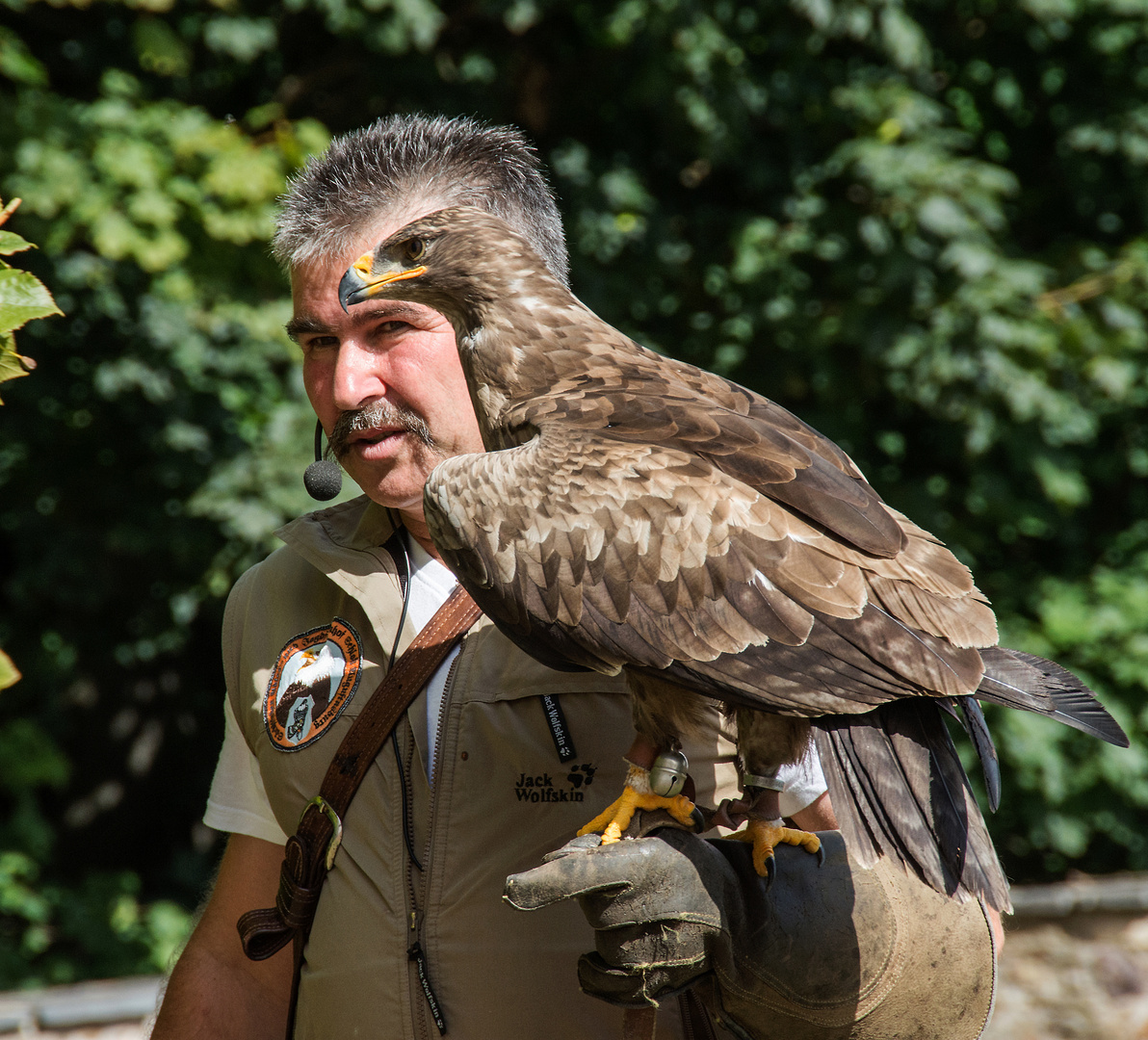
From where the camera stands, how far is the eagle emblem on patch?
7.70ft

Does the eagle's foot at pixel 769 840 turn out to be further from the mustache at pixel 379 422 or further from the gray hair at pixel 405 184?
the gray hair at pixel 405 184

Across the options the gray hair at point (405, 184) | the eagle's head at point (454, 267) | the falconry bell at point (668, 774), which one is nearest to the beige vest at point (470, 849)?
the falconry bell at point (668, 774)

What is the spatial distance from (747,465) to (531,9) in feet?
13.7

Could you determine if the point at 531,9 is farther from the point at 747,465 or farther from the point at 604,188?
the point at 747,465

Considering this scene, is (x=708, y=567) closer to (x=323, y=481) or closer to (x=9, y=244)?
(x=323, y=481)

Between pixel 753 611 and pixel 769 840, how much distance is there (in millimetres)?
381

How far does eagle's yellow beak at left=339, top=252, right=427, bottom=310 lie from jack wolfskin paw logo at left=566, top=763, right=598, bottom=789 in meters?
0.99

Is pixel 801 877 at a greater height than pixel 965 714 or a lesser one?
lesser

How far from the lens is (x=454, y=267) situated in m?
2.47

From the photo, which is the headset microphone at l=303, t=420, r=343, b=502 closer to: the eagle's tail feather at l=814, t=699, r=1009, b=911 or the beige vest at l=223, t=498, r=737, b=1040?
the beige vest at l=223, t=498, r=737, b=1040

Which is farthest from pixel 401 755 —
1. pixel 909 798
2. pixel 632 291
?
pixel 632 291

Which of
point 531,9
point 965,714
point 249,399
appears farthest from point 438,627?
point 531,9

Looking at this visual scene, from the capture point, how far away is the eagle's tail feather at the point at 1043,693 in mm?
1956

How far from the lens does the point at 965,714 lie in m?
2.00
